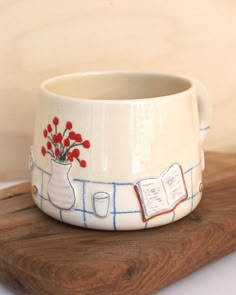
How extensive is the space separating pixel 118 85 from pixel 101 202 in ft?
0.43

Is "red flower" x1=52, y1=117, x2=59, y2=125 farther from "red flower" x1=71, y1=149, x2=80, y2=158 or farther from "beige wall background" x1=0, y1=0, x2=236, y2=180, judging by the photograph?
"beige wall background" x1=0, y1=0, x2=236, y2=180

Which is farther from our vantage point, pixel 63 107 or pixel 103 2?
pixel 103 2

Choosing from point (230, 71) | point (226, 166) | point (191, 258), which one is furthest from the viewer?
point (230, 71)

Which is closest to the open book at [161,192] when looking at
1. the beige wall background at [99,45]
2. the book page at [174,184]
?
the book page at [174,184]

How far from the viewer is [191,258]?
15.0 inches

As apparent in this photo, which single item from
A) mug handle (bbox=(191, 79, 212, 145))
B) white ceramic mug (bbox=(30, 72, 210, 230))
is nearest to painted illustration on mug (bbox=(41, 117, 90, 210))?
white ceramic mug (bbox=(30, 72, 210, 230))

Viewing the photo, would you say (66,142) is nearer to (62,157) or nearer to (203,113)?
(62,157)

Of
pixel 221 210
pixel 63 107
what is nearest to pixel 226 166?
pixel 221 210

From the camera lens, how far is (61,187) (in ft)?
1.29

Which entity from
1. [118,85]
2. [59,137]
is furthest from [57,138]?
[118,85]

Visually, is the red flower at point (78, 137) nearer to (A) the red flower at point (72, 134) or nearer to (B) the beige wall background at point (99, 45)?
(A) the red flower at point (72, 134)

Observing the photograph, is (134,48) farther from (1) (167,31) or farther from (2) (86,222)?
(2) (86,222)

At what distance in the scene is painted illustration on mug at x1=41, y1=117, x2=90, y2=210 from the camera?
387 millimetres

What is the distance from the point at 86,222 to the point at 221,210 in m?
0.11
